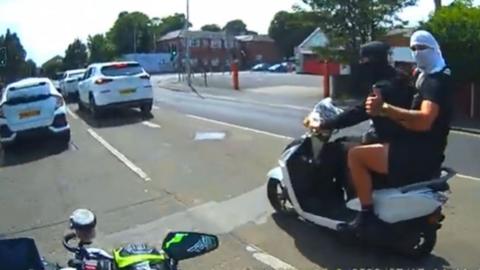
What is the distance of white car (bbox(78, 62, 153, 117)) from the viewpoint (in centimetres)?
2058

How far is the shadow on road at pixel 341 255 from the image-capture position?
5816 mm

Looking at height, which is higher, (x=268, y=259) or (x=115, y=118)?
(x=268, y=259)

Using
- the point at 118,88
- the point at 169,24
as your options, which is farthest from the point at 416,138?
the point at 169,24

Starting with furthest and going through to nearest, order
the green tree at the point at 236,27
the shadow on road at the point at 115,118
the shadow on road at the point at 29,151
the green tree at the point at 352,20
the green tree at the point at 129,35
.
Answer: the green tree at the point at 236,27 < the green tree at the point at 129,35 < the green tree at the point at 352,20 < the shadow on road at the point at 115,118 < the shadow on road at the point at 29,151

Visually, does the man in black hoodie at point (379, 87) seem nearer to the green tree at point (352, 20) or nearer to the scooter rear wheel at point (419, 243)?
the scooter rear wheel at point (419, 243)

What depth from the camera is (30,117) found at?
586 inches

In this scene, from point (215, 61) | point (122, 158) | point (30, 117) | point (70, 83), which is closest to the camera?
point (122, 158)

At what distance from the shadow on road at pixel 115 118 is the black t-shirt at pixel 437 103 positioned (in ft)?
45.3

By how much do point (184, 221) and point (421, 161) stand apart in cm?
299

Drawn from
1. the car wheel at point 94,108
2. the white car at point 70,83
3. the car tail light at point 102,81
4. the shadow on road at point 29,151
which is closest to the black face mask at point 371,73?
the shadow on road at point 29,151

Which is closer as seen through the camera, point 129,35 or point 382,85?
point 382,85

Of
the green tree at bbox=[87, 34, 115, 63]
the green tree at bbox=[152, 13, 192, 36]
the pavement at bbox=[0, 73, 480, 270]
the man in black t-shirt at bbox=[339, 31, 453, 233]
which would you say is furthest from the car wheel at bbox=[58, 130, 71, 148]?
the green tree at bbox=[152, 13, 192, 36]

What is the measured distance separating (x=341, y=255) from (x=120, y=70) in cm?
→ 1615

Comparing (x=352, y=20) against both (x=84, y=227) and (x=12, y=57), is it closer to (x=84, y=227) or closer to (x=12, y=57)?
(x=84, y=227)
